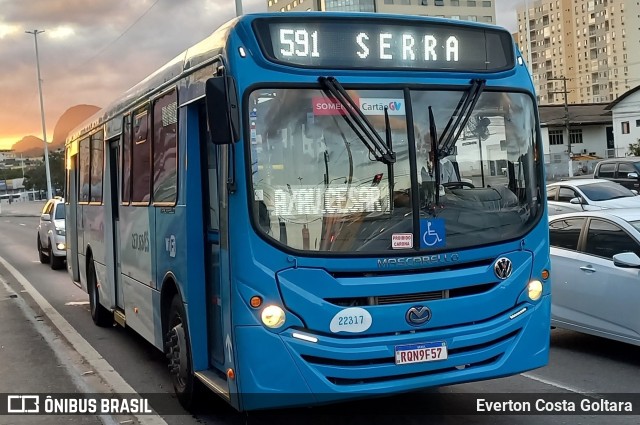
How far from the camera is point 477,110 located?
5688 millimetres

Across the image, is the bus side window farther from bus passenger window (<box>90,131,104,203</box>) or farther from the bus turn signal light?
bus passenger window (<box>90,131,104,203</box>)

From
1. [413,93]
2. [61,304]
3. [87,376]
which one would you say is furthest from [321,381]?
[61,304]

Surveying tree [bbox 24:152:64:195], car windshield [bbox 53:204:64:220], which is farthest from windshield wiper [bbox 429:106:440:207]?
tree [bbox 24:152:64:195]

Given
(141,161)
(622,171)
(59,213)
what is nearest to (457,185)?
(141,161)

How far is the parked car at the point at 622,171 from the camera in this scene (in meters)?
22.9

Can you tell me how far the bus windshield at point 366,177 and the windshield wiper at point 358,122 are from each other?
0.03 metres

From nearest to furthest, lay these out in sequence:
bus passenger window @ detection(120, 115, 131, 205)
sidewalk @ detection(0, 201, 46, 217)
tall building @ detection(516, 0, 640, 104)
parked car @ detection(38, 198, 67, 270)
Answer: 1. bus passenger window @ detection(120, 115, 131, 205)
2. parked car @ detection(38, 198, 67, 270)
3. sidewalk @ detection(0, 201, 46, 217)
4. tall building @ detection(516, 0, 640, 104)

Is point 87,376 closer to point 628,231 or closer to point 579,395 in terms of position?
point 579,395

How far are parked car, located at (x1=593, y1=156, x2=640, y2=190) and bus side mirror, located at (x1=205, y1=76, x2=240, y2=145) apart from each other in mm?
20207

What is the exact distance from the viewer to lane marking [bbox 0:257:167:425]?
6438mm

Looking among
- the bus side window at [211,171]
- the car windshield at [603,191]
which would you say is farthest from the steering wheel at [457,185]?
the car windshield at [603,191]

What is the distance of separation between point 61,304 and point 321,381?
976 cm

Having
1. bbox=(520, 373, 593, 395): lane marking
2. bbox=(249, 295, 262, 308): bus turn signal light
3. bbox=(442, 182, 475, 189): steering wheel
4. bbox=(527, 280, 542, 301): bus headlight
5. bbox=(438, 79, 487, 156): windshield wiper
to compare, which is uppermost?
bbox=(438, 79, 487, 156): windshield wiper

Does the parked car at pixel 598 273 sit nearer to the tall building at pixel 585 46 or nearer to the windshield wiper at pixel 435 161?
the windshield wiper at pixel 435 161
